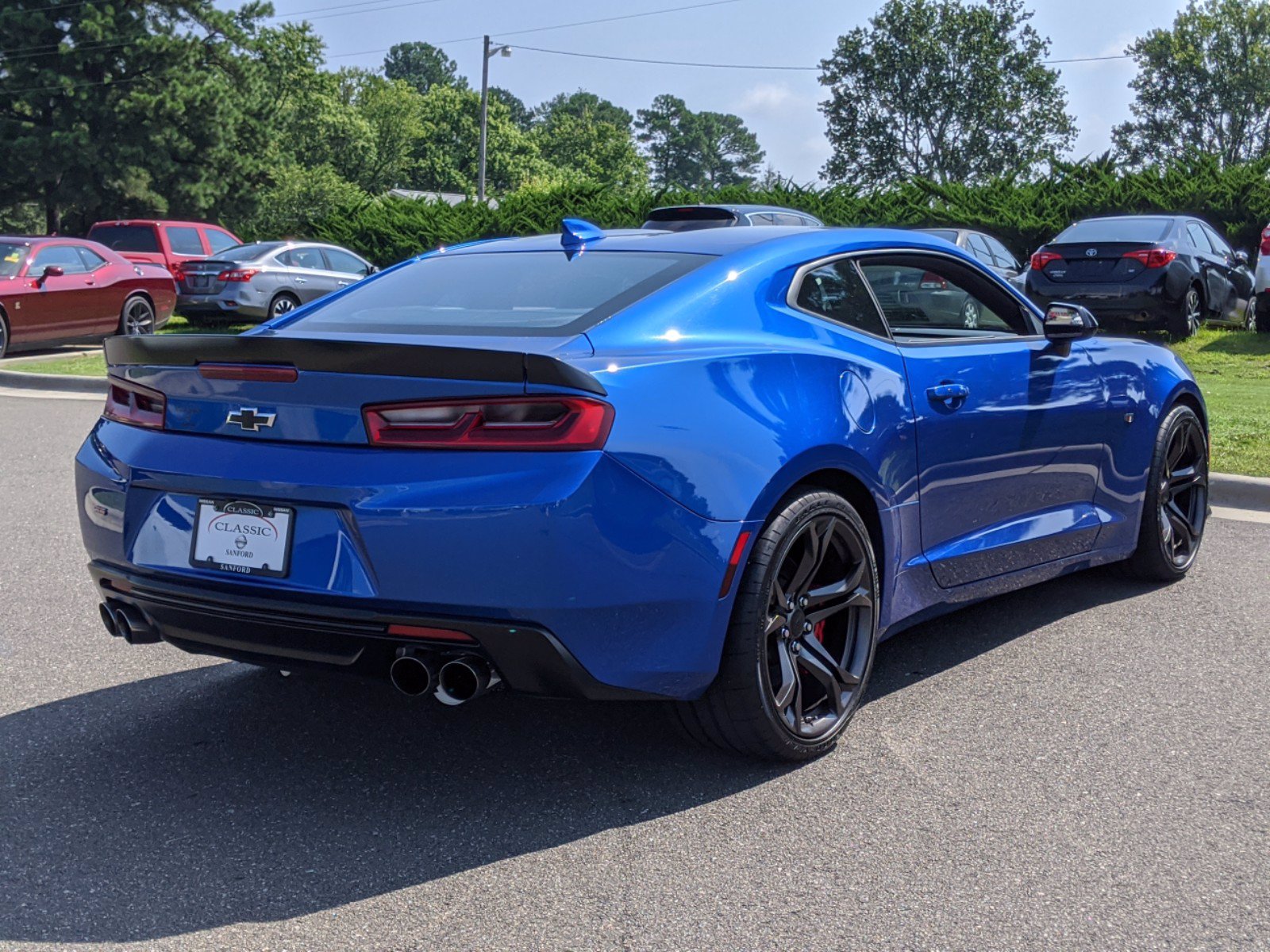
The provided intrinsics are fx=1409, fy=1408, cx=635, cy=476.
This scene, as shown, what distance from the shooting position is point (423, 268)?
4598mm

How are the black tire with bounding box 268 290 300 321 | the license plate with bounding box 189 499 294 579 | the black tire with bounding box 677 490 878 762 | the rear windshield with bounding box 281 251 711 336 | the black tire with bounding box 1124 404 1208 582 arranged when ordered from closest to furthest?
the license plate with bounding box 189 499 294 579
the black tire with bounding box 677 490 878 762
the rear windshield with bounding box 281 251 711 336
the black tire with bounding box 1124 404 1208 582
the black tire with bounding box 268 290 300 321

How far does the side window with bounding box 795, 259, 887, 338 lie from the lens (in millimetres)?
4137

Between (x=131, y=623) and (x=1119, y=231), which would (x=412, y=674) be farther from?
(x=1119, y=231)

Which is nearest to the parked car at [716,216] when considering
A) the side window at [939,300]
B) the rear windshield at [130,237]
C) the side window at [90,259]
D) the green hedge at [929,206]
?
the green hedge at [929,206]

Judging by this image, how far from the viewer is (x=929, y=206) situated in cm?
2166

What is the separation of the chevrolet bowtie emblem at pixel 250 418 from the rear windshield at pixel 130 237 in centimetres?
2014

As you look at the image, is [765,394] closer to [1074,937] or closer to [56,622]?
[1074,937]

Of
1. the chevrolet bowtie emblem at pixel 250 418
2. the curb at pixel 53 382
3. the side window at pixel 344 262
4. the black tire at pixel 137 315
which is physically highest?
the chevrolet bowtie emblem at pixel 250 418

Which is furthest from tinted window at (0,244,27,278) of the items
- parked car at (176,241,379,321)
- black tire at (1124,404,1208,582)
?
black tire at (1124,404,1208,582)

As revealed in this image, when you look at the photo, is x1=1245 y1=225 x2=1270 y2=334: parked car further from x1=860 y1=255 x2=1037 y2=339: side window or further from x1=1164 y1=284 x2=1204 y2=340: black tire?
x1=860 y1=255 x2=1037 y2=339: side window

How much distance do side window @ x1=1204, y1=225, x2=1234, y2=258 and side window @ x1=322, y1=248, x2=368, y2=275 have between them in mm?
11671

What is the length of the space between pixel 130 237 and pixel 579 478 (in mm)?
21318

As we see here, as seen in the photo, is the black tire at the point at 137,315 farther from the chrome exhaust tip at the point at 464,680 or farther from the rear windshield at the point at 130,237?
the chrome exhaust tip at the point at 464,680

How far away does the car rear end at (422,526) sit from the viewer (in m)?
3.17
